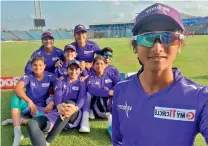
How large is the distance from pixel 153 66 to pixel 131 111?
28 centimetres

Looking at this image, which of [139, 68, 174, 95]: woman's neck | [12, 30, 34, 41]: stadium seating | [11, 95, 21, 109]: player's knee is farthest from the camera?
[12, 30, 34, 41]: stadium seating

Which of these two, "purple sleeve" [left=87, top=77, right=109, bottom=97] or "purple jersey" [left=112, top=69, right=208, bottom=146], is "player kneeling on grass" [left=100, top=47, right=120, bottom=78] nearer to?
"purple sleeve" [left=87, top=77, right=109, bottom=97]

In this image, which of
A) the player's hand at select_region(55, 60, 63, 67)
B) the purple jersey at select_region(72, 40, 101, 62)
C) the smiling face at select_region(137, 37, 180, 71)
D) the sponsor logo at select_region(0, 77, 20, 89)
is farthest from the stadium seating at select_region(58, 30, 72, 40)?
the smiling face at select_region(137, 37, 180, 71)

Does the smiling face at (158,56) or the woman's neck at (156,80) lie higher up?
the smiling face at (158,56)

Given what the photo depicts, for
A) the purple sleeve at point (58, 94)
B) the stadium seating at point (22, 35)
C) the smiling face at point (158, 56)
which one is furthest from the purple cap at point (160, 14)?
the stadium seating at point (22, 35)

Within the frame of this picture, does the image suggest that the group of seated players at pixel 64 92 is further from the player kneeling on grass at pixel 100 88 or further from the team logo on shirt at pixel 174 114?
the team logo on shirt at pixel 174 114

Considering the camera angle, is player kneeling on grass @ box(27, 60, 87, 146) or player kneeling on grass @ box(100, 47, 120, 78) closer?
player kneeling on grass @ box(27, 60, 87, 146)

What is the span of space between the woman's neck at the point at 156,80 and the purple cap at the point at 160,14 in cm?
25

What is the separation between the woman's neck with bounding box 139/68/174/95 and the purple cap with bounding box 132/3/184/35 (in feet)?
0.82

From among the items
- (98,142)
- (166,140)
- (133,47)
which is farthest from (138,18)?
(98,142)

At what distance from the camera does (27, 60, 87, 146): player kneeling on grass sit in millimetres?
3383

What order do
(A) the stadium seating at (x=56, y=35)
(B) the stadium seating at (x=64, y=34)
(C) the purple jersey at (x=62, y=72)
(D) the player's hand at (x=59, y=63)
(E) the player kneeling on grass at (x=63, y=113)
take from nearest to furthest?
(E) the player kneeling on grass at (x=63, y=113) → (C) the purple jersey at (x=62, y=72) → (D) the player's hand at (x=59, y=63) → (A) the stadium seating at (x=56, y=35) → (B) the stadium seating at (x=64, y=34)

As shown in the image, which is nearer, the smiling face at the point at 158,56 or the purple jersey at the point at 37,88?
the smiling face at the point at 158,56

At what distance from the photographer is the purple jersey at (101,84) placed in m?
4.65
